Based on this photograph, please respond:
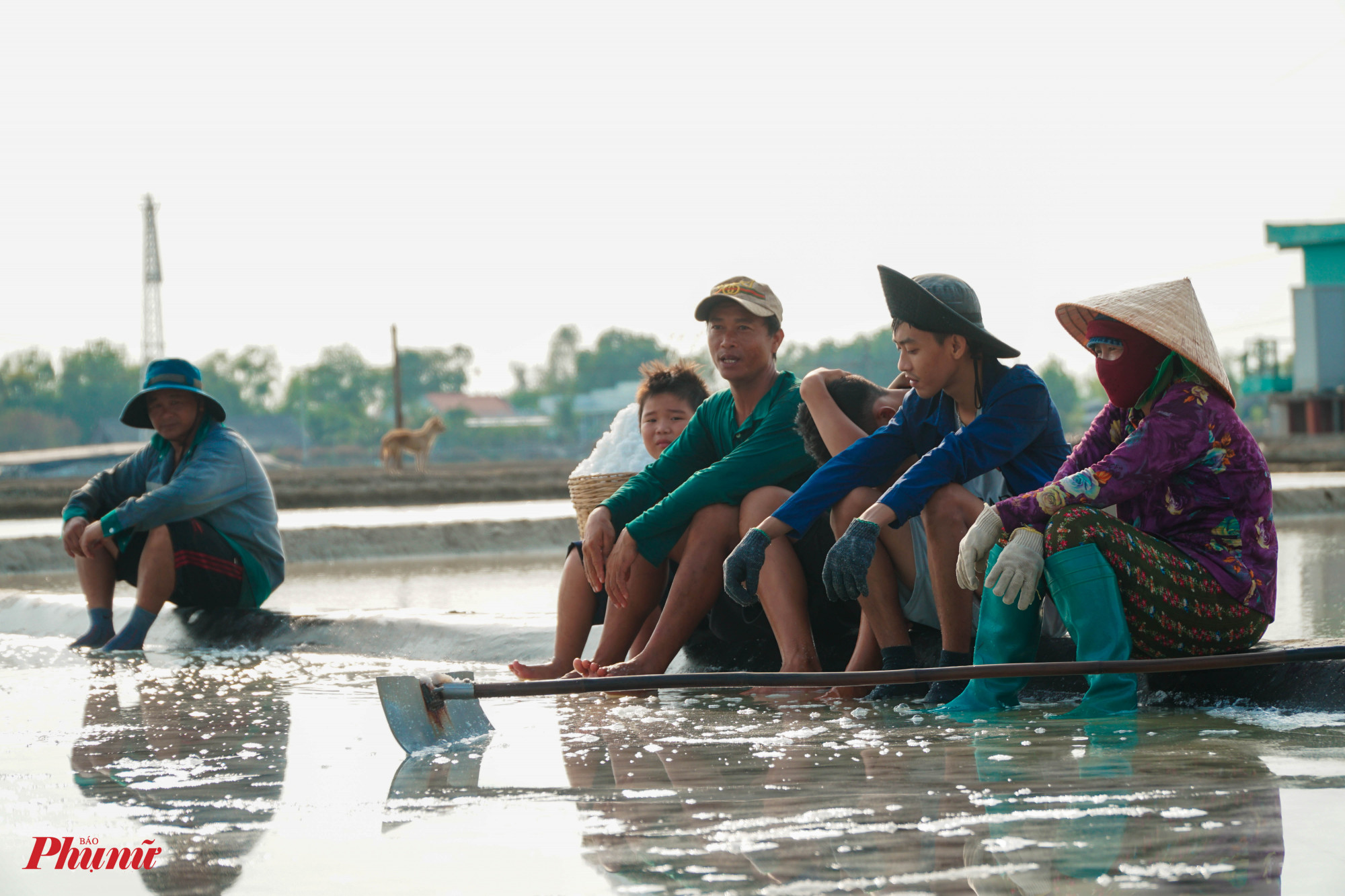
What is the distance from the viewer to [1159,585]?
2.50 meters

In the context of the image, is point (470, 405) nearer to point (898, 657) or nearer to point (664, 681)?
point (898, 657)

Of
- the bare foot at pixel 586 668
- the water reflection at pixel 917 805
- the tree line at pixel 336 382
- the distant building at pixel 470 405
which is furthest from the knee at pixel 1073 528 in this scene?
the distant building at pixel 470 405

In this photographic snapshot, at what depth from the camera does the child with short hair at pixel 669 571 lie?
3.54 m

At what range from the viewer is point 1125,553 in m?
2.49

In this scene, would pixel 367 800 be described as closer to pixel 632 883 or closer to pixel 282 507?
pixel 632 883

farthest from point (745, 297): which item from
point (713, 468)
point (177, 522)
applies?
point (177, 522)

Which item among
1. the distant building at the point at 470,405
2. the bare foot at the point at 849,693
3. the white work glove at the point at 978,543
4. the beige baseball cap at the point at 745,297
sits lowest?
the bare foot at the point at 849,693

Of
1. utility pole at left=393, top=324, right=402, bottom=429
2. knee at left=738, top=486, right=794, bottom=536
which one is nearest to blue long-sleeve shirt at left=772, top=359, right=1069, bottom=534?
knee at left=738, top=486, right=794, bottom=536

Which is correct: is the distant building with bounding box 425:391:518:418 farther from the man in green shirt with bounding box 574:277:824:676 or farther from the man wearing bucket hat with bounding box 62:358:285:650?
the man in green shirt with bounding box 574:277:824:676

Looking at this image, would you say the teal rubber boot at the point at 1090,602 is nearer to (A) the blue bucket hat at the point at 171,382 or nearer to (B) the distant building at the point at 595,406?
(A) the blue bucket hat at the point at 171,382

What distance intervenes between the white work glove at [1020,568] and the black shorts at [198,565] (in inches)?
124

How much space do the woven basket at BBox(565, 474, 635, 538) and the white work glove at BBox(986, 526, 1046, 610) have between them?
1.60m

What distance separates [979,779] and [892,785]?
0.43ft

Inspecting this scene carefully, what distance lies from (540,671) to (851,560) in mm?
1068
